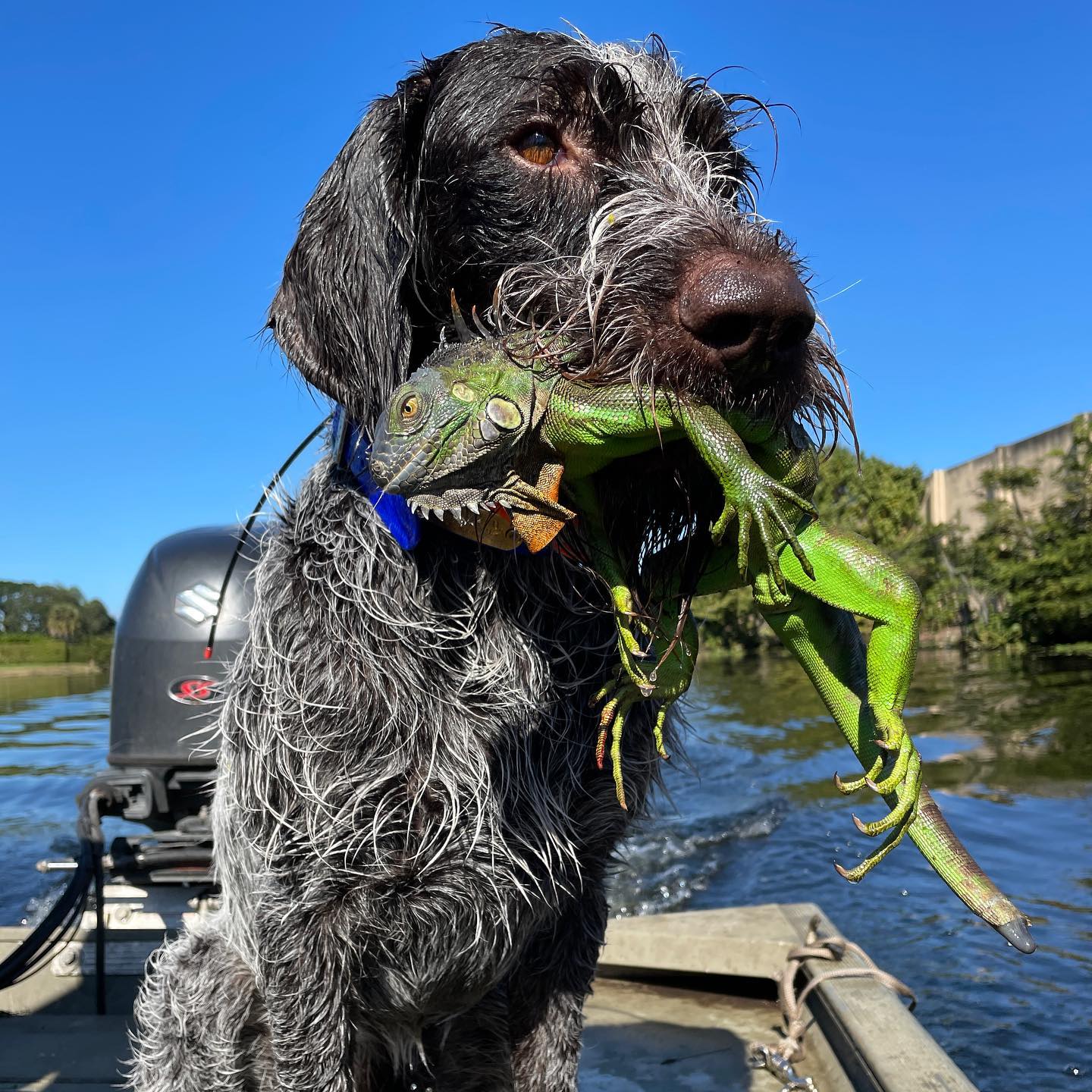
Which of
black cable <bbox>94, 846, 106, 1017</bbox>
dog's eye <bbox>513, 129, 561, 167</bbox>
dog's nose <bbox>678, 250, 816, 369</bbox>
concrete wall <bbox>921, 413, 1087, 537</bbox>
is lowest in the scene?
black cable <bbox>94, 846, 106, 1017</bbox>

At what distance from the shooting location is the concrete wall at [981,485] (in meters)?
28.5

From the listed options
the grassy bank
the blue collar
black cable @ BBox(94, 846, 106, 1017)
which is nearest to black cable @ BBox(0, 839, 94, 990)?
black cable @ BBox(94, 846, 106, 1017)

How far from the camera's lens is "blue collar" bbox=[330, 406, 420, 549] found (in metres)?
2.18

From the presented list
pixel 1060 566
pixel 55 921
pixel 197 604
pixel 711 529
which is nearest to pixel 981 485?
pixel 1060 566

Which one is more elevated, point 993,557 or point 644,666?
point 993,557

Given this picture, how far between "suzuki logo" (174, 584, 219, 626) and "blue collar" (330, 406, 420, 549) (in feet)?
7.20

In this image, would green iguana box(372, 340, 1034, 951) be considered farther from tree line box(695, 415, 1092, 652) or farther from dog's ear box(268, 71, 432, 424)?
tree line box(695, 415, 1092, 652)

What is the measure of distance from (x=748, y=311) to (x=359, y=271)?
990 mm

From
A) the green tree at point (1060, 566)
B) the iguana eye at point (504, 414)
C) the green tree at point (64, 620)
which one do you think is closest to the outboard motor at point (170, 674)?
the iguana eye at point (504, 414)

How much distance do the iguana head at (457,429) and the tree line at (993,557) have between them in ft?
56.5

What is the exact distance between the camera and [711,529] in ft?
5.21

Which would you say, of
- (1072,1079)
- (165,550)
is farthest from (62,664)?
(1072,1079)

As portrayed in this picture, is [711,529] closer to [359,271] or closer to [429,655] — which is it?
[429,655]

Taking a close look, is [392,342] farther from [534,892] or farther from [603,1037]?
[603,1037]
